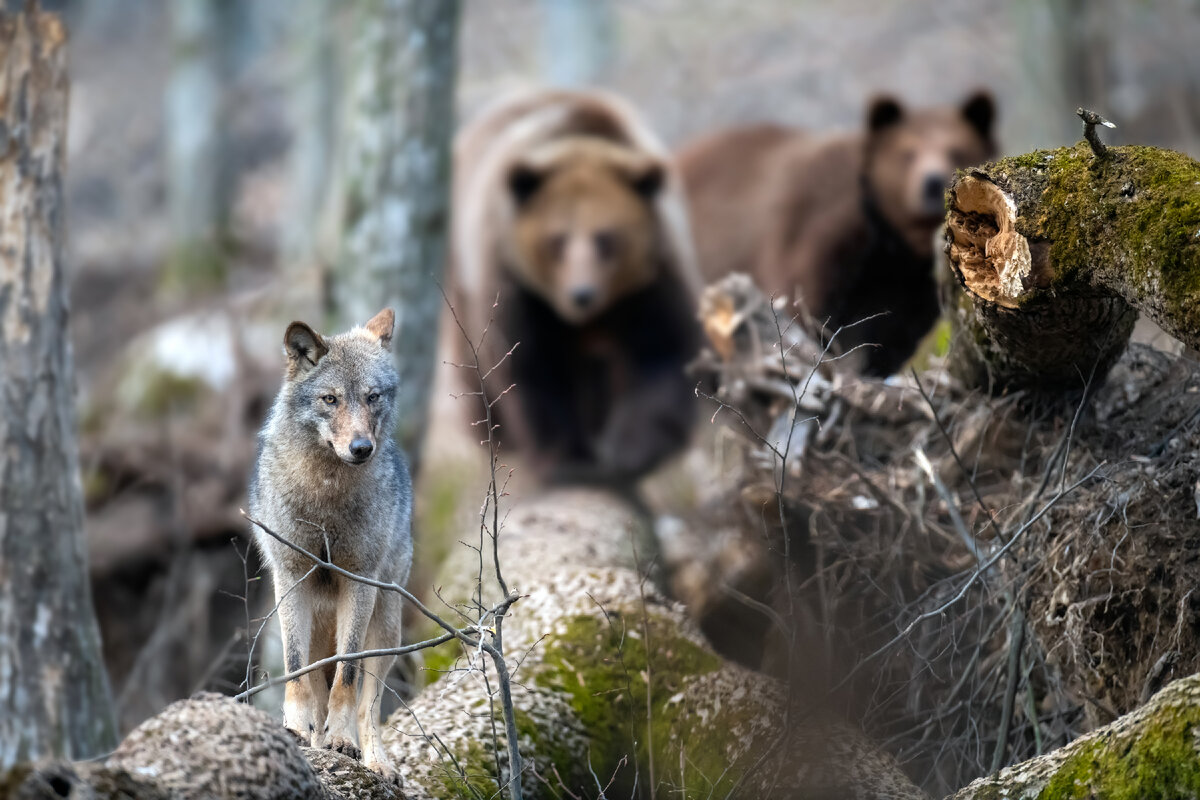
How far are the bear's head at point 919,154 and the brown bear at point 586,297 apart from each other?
170cm

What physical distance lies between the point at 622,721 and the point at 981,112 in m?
6.29

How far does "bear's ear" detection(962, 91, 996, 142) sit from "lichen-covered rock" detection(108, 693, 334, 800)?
776 cm

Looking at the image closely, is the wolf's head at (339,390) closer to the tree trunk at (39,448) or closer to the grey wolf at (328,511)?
the grey wolf at (328,511)

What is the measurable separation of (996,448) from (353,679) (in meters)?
2.99

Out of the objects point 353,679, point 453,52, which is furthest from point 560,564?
point 453,52

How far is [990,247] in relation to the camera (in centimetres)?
408

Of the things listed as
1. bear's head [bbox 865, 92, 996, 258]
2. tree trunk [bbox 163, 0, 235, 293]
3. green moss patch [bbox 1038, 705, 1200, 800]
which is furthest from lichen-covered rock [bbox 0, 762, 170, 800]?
tree trunk [bbox 163, 0, 235, 293]

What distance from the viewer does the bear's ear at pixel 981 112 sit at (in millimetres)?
9445

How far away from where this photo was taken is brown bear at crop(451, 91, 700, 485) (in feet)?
32.0

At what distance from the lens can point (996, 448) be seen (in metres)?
5.44

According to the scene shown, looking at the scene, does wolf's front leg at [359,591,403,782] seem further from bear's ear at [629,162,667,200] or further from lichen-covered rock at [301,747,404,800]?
bear's ear at [629,162,667,200]

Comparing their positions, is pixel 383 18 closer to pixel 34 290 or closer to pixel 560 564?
pixel 34 290

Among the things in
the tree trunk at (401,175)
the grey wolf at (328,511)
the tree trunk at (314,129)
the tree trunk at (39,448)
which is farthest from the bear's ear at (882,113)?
the tree trunk at (314,129)

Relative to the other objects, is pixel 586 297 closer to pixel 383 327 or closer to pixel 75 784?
pixel 383 327
